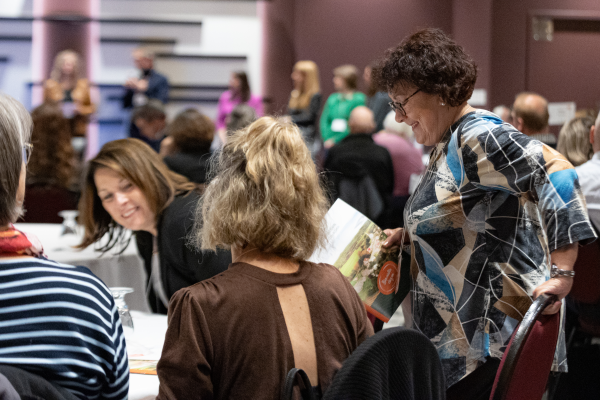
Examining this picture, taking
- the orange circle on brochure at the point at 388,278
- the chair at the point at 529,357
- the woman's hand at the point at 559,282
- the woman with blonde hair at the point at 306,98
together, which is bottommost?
the chair at the point at 529,357

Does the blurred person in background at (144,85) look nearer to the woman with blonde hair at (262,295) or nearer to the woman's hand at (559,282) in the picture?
the woman with blonde hair at (262,295)

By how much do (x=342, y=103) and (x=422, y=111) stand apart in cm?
527

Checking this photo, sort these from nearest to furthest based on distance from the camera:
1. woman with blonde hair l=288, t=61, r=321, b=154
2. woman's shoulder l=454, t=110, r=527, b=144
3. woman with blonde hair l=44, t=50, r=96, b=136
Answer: woman's shoulder l=454, t=110, r=527, b=144 → woman with blonde hair l=44, t=50, r=96, b=136 → woman with blonde hair l=288, t=61, r=321, b=154

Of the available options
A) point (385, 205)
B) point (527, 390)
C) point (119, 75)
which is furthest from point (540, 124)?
point (119, 75)

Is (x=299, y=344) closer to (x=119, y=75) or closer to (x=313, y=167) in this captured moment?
(x=313, y=167)

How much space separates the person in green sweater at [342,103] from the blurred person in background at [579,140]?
3624mm

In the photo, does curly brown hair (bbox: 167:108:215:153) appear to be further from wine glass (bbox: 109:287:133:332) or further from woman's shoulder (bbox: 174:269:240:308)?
woman's shoulder (bbox: 174:269:240:308)

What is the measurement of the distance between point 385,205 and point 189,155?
1.85m

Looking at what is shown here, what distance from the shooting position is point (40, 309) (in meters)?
1.00

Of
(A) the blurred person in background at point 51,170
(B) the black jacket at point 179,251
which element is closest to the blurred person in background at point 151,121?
(A) the blurred person in background at point 51,170

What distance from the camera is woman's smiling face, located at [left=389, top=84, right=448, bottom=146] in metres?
1.63

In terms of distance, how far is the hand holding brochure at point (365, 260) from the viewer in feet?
5.48

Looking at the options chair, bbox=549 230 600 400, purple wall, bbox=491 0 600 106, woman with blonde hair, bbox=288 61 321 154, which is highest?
purple wall, bbox=491 0 600 106

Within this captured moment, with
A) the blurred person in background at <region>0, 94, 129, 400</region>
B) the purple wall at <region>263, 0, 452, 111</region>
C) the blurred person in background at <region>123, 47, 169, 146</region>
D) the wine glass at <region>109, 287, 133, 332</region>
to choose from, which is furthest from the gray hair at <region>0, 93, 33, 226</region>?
the purple wall at <region>263, 0, 452, 111</region>
